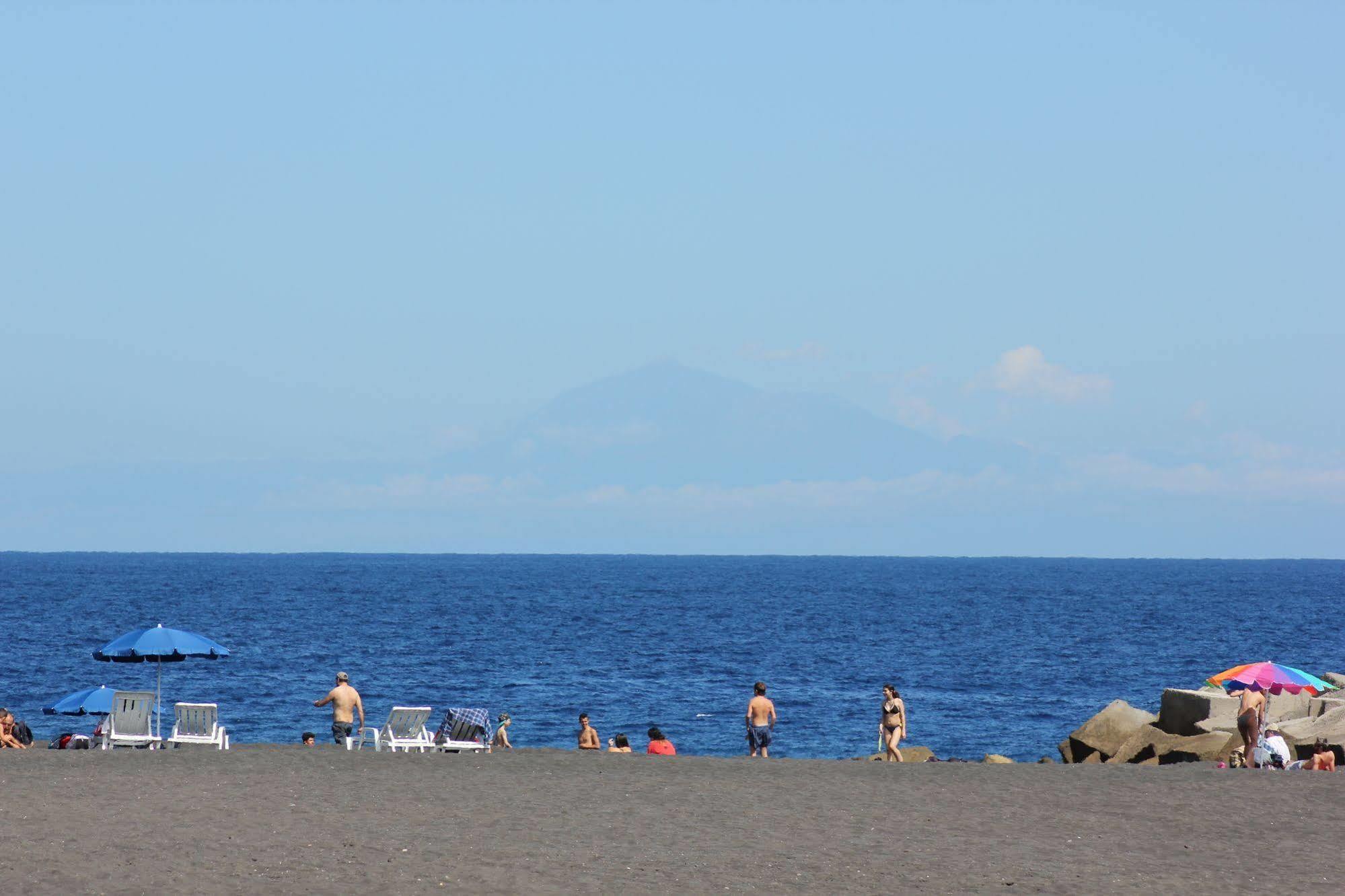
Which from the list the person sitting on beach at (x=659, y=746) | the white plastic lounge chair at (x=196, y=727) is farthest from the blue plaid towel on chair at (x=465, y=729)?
the white plastic lounge chair at (x=196, y=727)

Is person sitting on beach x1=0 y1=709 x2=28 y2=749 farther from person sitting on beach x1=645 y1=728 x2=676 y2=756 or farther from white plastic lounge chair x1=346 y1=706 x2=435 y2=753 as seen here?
person sitting on beach x1=645 y1=728 x2=676 y2=756

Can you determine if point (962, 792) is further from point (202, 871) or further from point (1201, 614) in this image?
point (1201, 614)

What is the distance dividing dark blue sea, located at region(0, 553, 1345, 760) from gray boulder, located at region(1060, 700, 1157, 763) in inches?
299

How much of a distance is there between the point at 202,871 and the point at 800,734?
29.0 meters

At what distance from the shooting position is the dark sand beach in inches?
503

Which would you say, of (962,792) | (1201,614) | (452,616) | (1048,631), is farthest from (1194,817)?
(1201,614)

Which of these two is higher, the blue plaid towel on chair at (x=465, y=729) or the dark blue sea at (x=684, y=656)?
the blue plaid towel on chair at (x=465, y=729)

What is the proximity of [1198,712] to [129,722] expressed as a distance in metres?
19.4

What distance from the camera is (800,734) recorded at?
40281 mm

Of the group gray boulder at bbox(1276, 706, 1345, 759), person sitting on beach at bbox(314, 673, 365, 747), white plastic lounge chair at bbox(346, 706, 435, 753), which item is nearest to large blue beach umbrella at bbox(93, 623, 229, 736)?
person sitting on beach at bbox(314, 673, 365, 747)

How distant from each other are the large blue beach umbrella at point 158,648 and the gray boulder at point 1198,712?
58.7ft

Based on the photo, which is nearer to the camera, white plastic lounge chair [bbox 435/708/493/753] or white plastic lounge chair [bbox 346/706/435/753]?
white plastic lounge chair [bbox 346/706/435/753]

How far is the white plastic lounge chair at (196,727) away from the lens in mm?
23750

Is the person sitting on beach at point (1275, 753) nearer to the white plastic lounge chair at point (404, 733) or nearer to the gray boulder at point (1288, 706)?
the gray boulder at point (1288, 706)
